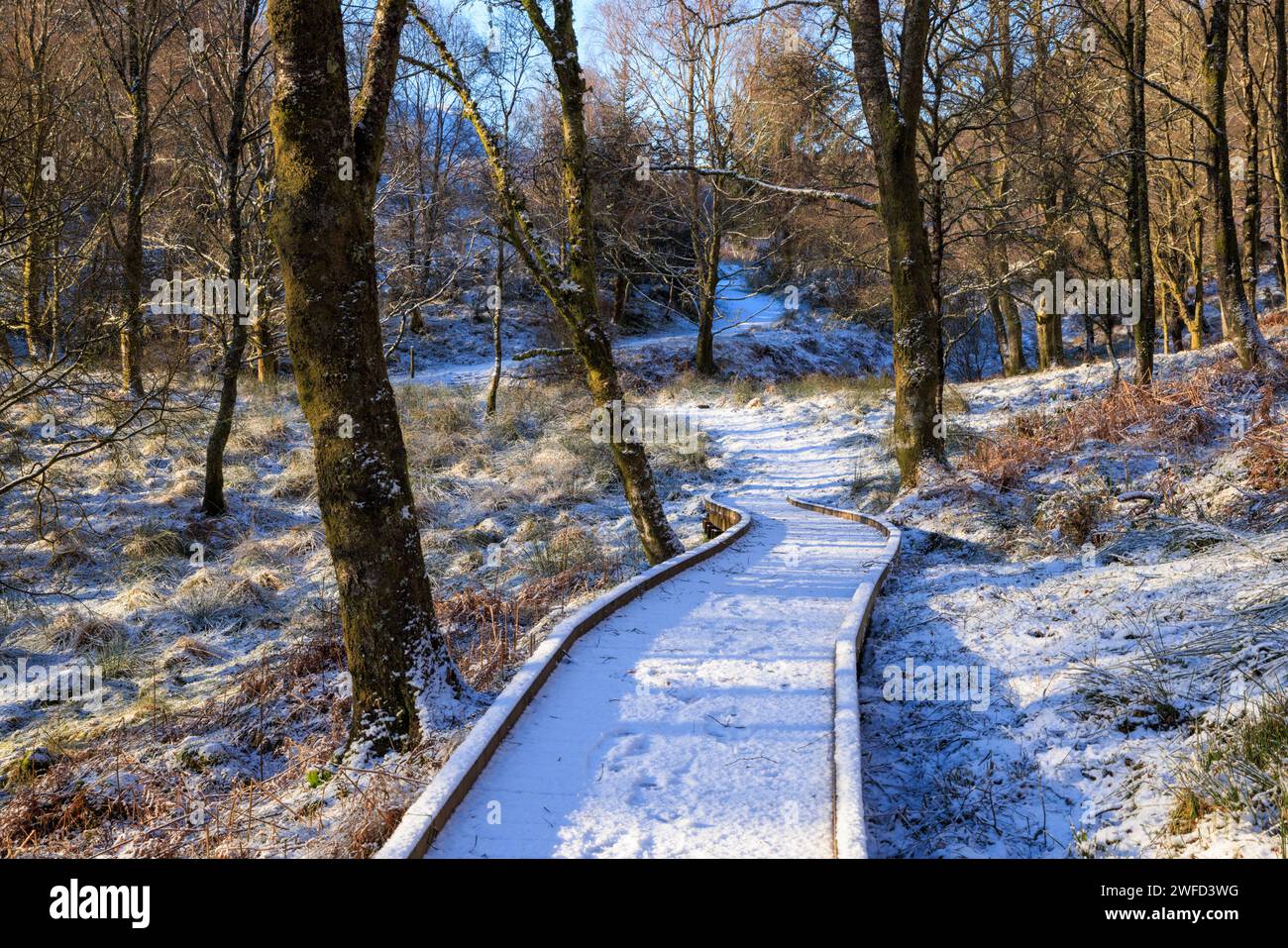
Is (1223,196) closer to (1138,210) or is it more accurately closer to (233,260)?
(1138,210)

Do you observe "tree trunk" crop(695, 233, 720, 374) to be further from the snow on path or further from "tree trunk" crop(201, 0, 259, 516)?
the snow on path

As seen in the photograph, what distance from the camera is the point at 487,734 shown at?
12.3ft

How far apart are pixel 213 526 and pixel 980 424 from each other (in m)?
13.3

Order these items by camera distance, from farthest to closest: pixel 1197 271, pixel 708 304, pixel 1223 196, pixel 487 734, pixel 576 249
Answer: pixel 708 304
pixel 1197 271
pixel 1223 196
pixel 576 249
pixel 487 734

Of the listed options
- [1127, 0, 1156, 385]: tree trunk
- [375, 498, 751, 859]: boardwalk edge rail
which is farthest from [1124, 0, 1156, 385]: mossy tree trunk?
[375, 498, 751, 859]: boardwalk edge rail

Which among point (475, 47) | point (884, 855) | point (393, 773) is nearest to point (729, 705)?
point (884, 855)

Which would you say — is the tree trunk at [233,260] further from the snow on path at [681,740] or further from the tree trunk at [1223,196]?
the tree trunk at [1223,196]

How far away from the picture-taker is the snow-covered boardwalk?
3.11 meters

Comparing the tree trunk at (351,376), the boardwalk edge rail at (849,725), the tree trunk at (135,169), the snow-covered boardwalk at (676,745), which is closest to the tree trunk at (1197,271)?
the boardwalk edge rail at (849,725)

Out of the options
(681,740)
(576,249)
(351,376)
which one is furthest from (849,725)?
(576,249)

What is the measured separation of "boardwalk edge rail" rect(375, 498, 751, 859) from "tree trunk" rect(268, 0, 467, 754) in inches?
27.9

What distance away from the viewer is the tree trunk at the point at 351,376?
4480 mm

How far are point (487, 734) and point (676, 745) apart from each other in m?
0.98
